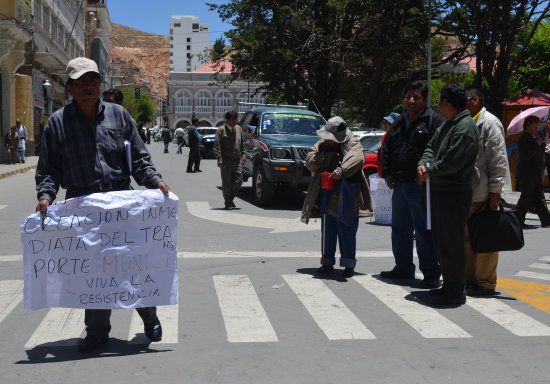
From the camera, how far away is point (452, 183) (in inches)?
246

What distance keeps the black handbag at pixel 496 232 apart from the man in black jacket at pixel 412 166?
0.57 metres

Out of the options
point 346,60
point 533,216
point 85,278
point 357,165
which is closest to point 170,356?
point 85,278

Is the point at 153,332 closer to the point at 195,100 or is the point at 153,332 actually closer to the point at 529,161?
the point at 529,161

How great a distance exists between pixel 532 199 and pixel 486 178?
19.8 ft

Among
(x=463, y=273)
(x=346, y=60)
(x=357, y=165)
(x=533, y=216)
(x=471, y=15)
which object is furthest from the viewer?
(x=346, y=60)

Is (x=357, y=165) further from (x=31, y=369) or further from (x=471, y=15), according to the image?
(x=471, y=15)

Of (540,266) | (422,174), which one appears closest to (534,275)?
(540,266)

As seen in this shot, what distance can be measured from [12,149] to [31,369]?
26.2m

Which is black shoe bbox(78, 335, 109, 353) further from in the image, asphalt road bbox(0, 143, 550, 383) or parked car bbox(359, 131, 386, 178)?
parked car bbox(359, 131, 386, 178)

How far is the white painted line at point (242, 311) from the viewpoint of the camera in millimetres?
5332

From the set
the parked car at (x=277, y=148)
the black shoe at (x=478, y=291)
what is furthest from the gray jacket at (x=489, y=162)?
the parked car at (x=277, y=148)

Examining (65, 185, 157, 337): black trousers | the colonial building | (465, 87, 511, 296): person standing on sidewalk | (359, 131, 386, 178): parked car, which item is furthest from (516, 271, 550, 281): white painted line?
the colonial building

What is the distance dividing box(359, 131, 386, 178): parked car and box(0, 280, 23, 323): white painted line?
9.31 metres

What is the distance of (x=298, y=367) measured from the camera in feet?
15.1
